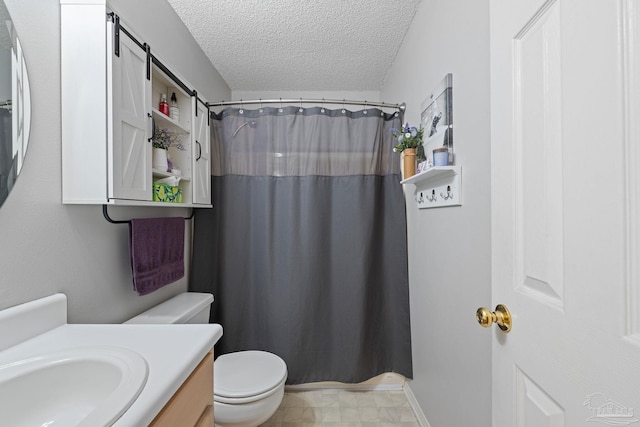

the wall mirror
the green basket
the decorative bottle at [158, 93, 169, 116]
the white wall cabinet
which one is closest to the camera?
the wall mirror

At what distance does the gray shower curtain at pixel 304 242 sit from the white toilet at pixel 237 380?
1.17ft

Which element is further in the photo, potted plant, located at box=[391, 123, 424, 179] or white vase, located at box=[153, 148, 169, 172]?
potted plant, located at box=[391, 123, 424, 179]

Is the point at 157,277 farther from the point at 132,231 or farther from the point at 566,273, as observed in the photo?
the point at 566,273

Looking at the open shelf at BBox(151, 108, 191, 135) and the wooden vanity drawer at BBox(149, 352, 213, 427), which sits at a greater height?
the open shelf at BBox(151, 108, 191, 135)

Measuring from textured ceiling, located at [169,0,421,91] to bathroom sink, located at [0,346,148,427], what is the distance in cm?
178

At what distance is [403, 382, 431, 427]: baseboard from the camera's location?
5.42 ft

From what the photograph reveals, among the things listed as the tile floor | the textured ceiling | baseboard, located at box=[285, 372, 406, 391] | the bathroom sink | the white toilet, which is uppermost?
the textured ceiling

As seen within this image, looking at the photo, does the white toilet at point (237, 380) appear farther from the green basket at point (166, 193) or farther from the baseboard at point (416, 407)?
the baseboard at point (416, 407)

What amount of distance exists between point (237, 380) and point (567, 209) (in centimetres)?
147

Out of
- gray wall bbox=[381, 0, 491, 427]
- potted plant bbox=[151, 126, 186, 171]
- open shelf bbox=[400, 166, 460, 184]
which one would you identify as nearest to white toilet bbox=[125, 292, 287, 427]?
potted plant bbox=[151, 126, 186, 171]

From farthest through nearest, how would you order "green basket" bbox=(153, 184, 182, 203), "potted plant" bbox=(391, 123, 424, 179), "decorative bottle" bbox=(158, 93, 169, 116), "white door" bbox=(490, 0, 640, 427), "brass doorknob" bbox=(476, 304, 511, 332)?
"potted plant" bbox=(391, 123, 424, 179) < "decorative bottle" bbox=(158, 93, 169, 116) < "green basket" bbox=(153, 184, 182, 203) < "brass doorknob" bbox=(476, 304, 511, 332) < "white door" bbox=(490, 0, 640, 427)

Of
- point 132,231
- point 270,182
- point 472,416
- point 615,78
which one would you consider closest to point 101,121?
point 132,231

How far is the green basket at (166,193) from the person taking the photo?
1303mm

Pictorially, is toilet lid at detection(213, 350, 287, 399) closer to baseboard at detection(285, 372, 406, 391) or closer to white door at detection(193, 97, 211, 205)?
baseboard at detection(285, 372, 406, 391)
